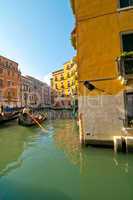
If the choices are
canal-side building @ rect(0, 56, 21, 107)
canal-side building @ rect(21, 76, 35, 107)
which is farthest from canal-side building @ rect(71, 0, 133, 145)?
canal-side building @ rect(21, 76, 35, 107)

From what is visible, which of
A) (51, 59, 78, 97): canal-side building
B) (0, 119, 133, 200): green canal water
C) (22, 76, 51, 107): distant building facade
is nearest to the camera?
(0, 119, 133, 200): green canal water

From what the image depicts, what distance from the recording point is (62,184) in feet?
18.5

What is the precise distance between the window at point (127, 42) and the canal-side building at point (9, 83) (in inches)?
1556

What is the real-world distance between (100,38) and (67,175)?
18.1ft

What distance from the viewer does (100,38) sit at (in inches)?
348

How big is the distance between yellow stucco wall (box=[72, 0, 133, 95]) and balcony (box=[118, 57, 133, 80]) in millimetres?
414

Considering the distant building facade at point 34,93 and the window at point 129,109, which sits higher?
the distant building facade at point 34,93

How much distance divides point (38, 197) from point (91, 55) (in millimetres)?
5966

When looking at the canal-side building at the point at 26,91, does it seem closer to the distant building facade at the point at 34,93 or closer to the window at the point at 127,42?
the distant building facade at the point at 34,93

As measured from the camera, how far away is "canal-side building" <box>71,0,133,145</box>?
8242 millimetres

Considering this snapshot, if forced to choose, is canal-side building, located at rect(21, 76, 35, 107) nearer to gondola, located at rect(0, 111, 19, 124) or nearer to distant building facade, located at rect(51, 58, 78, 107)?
distant building facade, located at rect(51, 58, 78, 107)

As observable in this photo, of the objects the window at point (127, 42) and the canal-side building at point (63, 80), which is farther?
the canal-side building at point (63, 80)

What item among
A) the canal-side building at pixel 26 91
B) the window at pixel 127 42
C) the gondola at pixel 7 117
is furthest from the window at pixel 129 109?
the canal-side building at pixel 26 91

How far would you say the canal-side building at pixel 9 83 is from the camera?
155 feet
